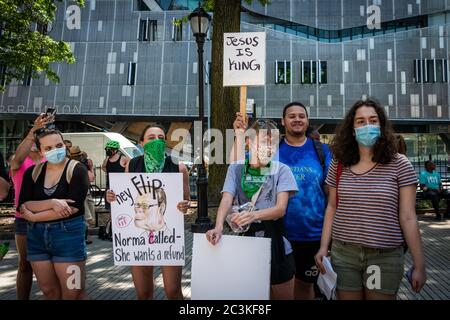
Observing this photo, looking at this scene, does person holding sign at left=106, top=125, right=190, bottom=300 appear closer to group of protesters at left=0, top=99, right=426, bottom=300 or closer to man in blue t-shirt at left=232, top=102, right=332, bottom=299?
group of protesters at left=0, top=99, right=426, bottom=300

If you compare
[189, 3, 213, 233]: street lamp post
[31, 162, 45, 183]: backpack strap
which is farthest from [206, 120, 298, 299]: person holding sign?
[189, 3, 213, 233]: street lamp post

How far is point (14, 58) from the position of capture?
14742mm

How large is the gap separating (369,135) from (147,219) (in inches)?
80.8

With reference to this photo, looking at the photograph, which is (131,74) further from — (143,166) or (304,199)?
(304,199)

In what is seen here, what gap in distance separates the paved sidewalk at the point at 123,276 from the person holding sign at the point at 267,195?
2.54 metres

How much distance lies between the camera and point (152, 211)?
3.90m

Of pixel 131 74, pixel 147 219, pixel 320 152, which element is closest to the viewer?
pixel 320 152

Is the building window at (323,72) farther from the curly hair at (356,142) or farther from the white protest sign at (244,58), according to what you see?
the curly hair at (356,142)

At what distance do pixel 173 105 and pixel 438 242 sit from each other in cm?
3247

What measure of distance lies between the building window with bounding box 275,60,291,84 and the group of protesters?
3617 cm

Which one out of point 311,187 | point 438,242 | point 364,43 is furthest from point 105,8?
point 311,187

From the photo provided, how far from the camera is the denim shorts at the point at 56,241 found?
12.0 feet

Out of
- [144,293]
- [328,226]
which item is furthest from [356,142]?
[144,293]
